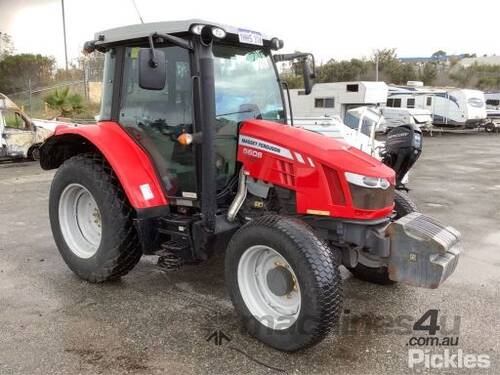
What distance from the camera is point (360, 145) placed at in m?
11.8

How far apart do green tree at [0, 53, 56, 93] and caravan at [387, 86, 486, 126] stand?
67.6ft

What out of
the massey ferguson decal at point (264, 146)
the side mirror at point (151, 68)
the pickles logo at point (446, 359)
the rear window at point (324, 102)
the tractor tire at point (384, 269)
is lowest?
the pickles logo at point (446, 359)

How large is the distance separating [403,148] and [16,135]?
450 inches

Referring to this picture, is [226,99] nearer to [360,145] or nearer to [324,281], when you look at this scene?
[324,281]

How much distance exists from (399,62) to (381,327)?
4536cm

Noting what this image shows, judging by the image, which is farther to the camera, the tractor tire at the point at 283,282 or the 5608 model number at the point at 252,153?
the 5608 model number at the point at 252,153

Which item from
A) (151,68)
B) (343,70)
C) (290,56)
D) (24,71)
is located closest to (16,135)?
(290,56)

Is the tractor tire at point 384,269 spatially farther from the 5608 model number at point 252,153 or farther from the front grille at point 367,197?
the 5608 model number at point 252,153

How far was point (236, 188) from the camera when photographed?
3852mm

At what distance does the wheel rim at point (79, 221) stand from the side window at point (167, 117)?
2.95 ft

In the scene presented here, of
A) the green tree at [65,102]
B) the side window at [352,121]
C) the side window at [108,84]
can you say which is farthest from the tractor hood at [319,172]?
the green tree at [65,102]

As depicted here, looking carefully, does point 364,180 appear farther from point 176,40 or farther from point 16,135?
point 16,135

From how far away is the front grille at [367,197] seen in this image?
3.28m

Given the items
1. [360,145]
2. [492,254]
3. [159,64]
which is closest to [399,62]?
[360,145]
